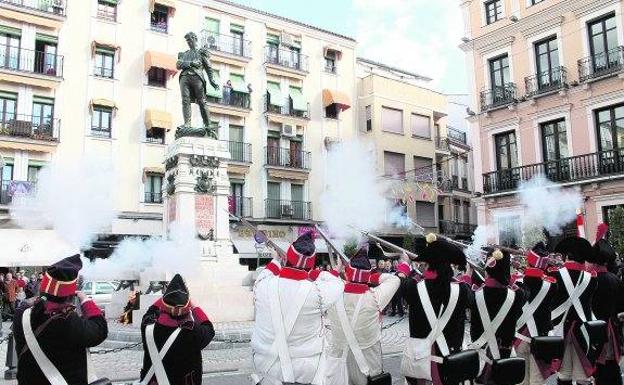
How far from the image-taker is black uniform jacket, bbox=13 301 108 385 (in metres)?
4.27

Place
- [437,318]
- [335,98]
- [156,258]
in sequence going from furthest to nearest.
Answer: [335,98] → [156,258] → [437,318]

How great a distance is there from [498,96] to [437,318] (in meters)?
23.0

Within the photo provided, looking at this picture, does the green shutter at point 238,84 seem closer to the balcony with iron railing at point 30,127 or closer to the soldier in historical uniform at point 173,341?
the balcony with iron railing at point 30,127

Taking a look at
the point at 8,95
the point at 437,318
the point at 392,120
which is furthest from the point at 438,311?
the point at 392,120

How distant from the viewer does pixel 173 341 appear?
15.5ft

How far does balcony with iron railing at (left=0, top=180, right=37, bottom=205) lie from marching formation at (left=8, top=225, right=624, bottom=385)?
22.9 metres

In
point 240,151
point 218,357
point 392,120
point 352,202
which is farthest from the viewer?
point 392,120

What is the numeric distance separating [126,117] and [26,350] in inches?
1097

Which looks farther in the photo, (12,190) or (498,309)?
(12,190)

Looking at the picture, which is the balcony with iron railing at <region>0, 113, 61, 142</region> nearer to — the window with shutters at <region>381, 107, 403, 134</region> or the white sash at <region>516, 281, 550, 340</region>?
the window with shutters at <region>381, 107, 403, 134</region>

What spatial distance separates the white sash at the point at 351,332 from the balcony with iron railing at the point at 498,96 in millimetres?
22209

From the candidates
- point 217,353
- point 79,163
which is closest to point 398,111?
point 79,163

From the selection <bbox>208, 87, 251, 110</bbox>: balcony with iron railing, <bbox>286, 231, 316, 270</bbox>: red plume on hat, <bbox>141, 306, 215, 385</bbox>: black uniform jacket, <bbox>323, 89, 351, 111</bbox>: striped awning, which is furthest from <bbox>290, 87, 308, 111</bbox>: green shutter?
<bbox>141, 306, 215, 385</bbox>: black uniform jacket

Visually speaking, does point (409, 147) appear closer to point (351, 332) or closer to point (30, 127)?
point (30, 127)
